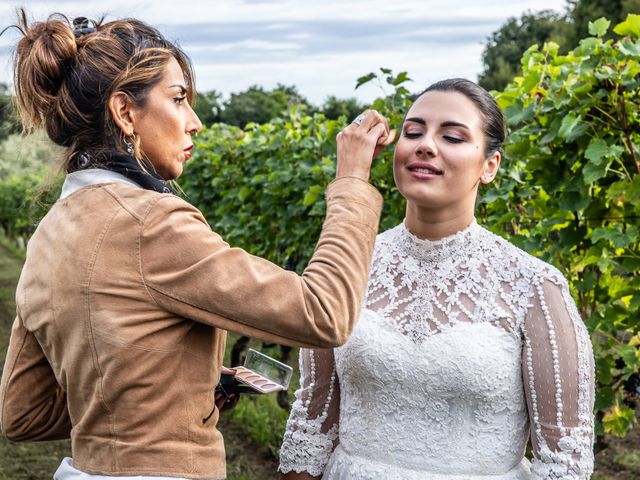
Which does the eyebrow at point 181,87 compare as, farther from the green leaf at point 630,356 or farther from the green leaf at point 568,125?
the green leaf at point 630,356

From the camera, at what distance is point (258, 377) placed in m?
2.29

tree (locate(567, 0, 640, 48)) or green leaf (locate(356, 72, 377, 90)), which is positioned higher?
green leaf (locate(356, 72, 377, 90))

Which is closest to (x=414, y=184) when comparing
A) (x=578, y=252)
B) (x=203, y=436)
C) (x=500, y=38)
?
(x=203, y=436)

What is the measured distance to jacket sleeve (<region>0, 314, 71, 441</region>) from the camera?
2.18 meters

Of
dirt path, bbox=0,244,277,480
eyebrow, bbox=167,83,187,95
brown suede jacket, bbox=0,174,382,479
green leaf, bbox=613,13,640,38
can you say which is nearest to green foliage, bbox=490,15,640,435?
green leaf, bbox=613,13,640,38

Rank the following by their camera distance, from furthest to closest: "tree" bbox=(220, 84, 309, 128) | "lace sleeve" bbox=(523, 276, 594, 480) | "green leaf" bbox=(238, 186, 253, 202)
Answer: "tree" bbox=(220, 84, 309, 128), "green leaf" bbox=(238, 186, 253, 202), "lace sleeve" bbox=(523, 276, 594, 480)

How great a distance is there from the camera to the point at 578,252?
401 centimetres

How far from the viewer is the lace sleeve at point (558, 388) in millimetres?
2309

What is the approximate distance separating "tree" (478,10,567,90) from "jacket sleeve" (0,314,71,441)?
56086 mm

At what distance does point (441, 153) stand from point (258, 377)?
849mm

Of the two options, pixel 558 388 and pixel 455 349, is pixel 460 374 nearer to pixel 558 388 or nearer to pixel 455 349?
pixel 455 349

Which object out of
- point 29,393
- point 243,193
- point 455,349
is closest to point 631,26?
point 455,349

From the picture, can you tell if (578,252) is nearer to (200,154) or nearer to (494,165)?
(494,165)

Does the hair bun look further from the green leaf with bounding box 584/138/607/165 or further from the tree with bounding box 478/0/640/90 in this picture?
the tree with bounding box 478/0/640/90
